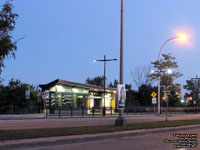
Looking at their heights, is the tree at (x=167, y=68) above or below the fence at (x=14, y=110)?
above

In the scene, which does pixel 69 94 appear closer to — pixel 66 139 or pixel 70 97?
pixel 70 97

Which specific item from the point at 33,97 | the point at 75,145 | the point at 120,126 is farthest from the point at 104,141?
the point at 33,97

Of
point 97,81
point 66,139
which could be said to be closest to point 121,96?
point 66,139

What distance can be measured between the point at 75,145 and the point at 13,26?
553 cm

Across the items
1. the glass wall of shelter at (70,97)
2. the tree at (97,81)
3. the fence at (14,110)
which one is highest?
the tree at (97,81)

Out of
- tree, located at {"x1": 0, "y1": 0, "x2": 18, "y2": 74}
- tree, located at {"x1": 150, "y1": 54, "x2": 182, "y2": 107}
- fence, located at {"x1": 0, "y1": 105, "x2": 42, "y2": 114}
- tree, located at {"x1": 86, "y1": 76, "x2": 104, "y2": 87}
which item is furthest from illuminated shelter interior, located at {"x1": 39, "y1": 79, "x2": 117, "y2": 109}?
tree, located at {"x1": 86, "y1": 76, "x2": 104, "y2": 87}

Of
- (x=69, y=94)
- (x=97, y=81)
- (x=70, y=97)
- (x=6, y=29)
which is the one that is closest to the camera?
(x=6, y=29)

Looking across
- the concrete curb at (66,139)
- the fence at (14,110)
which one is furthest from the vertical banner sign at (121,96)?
the fence at (14,110)

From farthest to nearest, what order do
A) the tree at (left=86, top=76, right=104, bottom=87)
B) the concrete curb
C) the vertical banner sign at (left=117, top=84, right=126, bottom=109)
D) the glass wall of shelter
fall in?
the tree at (left=86, top=76, right=104, bottom=87)
the glass wall of shelter
the vertical banner sign at (left=117, top=84, right=126, bottom=109)
the concrete curb

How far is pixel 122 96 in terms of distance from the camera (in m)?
20.1

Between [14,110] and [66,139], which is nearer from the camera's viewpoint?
[66,139]

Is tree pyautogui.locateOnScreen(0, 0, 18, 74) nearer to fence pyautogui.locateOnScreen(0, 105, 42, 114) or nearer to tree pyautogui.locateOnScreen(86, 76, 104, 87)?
fence pyautogui.locateOnScreen(0, 105, 42, 114)

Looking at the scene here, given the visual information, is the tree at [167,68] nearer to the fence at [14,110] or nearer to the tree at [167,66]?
the tree at [167,66]

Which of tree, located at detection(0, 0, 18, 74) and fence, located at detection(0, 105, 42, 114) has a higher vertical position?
tree, located at detection(0, 0, 18, 74)
